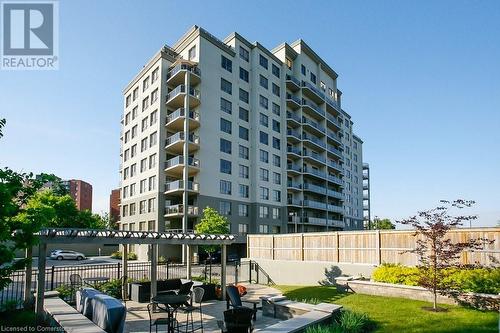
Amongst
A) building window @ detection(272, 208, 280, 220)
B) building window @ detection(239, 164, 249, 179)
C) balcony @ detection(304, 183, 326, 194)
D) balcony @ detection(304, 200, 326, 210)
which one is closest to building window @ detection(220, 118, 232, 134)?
building window @ detection(239, 164, 249, 179)

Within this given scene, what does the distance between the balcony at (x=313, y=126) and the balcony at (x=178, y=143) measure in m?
20.4

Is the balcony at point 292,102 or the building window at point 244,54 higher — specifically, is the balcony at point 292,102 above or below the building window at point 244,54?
below

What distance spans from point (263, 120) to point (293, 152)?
7.79 m

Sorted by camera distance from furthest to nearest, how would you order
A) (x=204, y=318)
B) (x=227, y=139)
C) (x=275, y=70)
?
(x=275, y=70)
(x=227, y=139)
(x=204, y=318)

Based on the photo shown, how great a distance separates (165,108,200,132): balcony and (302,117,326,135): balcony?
65.1 ft

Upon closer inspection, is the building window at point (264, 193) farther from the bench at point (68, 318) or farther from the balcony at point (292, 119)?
the bench at point (68, 318)

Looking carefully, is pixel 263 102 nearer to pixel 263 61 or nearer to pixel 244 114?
pixel 244 114

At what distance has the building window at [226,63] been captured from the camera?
4500cm

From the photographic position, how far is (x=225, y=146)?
44.0 meters

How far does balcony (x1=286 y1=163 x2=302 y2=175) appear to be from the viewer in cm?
5278

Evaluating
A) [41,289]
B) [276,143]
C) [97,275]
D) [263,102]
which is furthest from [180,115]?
[41,289]

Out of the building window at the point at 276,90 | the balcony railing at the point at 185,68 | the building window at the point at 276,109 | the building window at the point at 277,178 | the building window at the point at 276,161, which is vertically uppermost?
A: the building window at the point at 276,90

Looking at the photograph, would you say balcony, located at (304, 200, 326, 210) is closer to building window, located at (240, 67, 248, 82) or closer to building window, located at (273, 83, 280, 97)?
building window, located at (273, 83, 280, 97)

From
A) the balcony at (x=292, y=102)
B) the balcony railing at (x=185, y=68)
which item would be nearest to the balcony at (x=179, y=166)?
the balcony railing at (x=185, y=68)
